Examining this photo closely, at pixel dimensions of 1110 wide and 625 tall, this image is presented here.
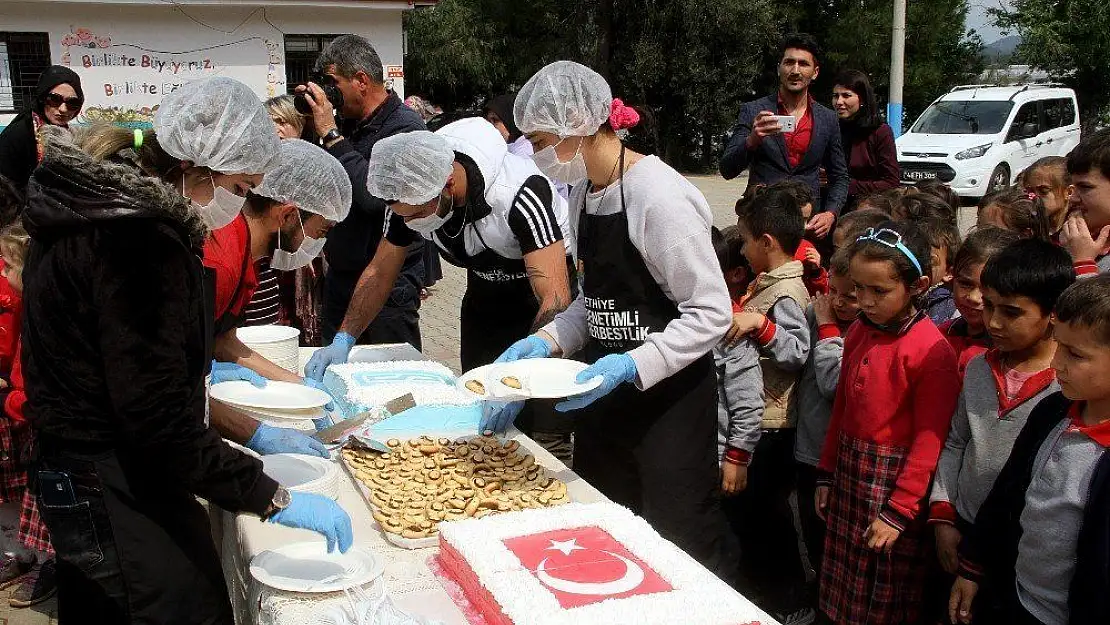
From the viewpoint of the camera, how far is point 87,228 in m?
1.64

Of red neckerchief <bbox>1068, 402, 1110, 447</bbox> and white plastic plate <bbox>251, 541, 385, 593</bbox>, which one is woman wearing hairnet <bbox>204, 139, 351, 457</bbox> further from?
red neckerchief <bbox>1068, 402, 1110, 447</bbox>

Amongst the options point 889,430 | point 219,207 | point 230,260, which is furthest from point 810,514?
point 219,207

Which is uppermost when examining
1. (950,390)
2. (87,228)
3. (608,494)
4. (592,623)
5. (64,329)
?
(87,228)

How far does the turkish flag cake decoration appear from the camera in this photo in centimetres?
162

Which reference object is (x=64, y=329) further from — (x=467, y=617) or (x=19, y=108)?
(x=19, y=108)

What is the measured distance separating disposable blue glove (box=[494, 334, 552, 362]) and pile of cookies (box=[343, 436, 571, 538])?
252 millimetres

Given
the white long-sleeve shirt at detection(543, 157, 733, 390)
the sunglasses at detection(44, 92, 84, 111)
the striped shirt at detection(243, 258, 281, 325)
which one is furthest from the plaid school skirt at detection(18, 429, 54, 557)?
the sunglasses at detection(44, 92, 84, 111)

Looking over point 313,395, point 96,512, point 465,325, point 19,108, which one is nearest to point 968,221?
point 465,325

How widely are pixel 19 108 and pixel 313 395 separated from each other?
13770mm

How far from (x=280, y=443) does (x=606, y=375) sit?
0.82 meters

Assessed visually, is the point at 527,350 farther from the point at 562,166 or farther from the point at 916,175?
the point at 916,175

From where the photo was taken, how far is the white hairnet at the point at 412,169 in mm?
2916

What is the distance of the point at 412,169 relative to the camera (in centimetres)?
293

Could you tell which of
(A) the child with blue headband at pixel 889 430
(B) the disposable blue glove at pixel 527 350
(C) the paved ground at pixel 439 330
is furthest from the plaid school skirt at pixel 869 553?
(C) the paved ground at pixel 439 330
